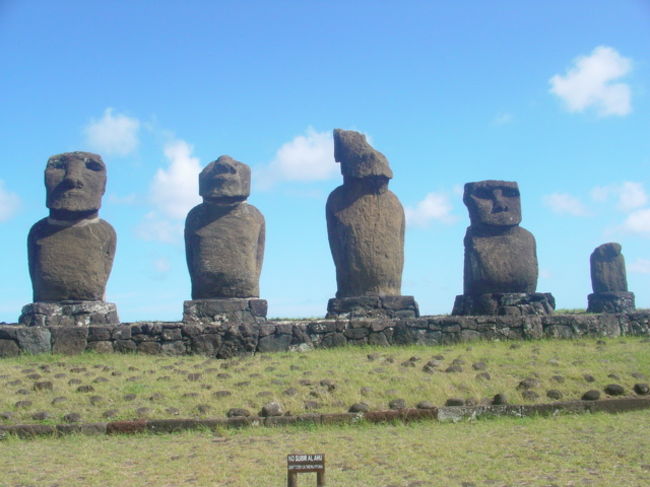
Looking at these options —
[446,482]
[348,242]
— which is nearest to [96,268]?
[348,242]

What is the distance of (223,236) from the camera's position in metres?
13.1

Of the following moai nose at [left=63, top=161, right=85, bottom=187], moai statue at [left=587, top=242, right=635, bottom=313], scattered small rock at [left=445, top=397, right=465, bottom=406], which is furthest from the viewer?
moai statue at [left=587, top=242, right=635, bottom=313]

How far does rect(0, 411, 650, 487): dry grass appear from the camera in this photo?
5.27 meters

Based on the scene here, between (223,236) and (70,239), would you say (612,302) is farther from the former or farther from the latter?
(70,239)

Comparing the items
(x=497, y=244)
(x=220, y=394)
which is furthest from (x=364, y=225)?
(x=220, y=394)

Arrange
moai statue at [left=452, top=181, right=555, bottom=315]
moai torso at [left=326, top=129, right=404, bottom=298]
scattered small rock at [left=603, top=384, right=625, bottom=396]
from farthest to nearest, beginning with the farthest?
moai statue at [left=452, top=181, right=555, bottom=315]
moai torso at [left=326, top=129, right=404, bottom=298]
scattered small rock at [left=603, top=384, right=625, bottom=396]

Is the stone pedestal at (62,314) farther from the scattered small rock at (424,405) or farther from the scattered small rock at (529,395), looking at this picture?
the scattered small rock at (529,395)

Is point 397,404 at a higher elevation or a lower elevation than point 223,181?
lower

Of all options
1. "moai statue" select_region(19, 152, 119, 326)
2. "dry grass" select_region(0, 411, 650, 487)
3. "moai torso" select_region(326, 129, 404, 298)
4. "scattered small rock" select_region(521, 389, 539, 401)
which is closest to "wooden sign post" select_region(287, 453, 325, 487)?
"dry grass" select_region(0, 411, 650, 487)

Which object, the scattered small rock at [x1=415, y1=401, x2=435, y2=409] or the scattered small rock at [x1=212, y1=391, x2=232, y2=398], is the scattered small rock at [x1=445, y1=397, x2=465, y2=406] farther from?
the scattered small rock at [x1=212, y1=391, x2=232, y2=398]

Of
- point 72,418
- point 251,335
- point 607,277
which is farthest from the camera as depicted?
point 607,277

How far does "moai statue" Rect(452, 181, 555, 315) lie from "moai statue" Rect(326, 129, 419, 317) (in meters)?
1.66

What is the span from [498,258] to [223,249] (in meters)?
5.13

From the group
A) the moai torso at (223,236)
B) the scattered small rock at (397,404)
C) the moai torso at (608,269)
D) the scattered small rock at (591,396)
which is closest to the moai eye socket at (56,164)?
the moai torso at (223,236)
